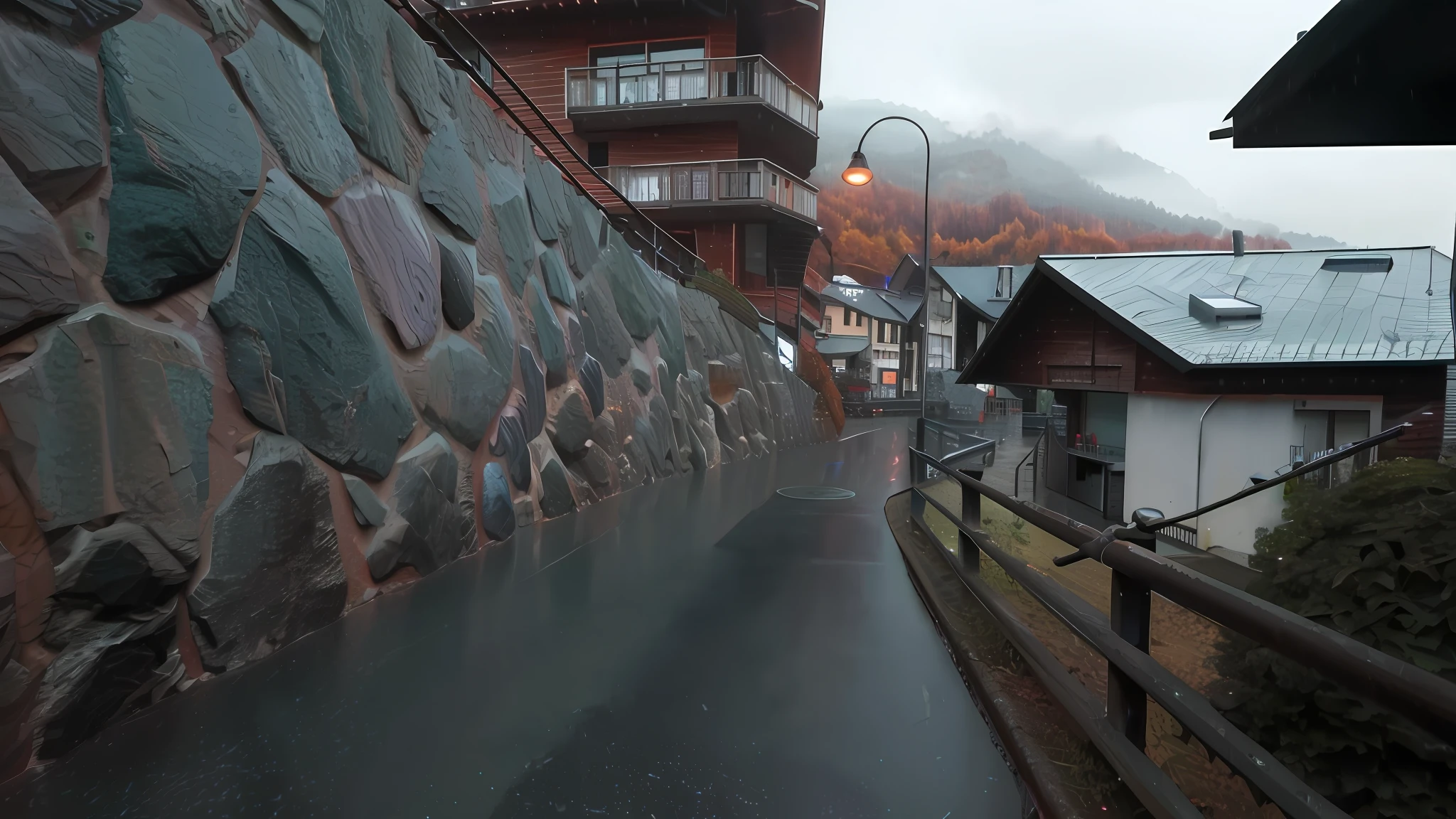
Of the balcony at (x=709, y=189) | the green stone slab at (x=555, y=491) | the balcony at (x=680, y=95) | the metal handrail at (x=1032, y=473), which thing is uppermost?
the balcony at (x=680, y=95)

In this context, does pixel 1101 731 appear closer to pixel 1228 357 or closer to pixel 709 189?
pixel 1228 357

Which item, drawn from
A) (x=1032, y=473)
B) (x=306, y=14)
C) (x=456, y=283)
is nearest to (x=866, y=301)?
(x=1032, y=473)

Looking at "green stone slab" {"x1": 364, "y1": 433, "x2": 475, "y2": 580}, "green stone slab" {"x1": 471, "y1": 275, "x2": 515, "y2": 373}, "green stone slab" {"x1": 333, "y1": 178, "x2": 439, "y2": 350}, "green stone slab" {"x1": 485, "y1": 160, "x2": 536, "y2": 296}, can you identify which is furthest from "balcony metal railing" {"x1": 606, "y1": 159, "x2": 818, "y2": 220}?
"green stone slab" {"x1": 364, "y1": 433, "x2": 475, "y2": 580}

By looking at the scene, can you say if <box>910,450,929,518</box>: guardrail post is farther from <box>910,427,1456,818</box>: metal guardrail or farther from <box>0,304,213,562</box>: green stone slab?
<box>0,304,213,562</box>: green stone slab

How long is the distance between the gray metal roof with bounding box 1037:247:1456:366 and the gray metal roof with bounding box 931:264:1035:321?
92.4 feet

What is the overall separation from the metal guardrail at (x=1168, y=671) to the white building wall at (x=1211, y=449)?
8.88m

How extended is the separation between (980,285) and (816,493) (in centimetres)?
3987

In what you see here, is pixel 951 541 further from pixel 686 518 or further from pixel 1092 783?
pixel 1092 783

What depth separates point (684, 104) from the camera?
76.4 ft

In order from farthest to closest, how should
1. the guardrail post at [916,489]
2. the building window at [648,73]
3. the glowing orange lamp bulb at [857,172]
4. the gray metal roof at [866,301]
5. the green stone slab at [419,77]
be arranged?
the gray metal roof at [866,301], the building window at [648,73], the glowing orange lamp bulb at [857,172], the guardrail post at [916,489], the green stone slab at [419,77]

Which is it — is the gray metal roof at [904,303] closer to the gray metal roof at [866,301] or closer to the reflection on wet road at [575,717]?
the gray metal roof at [866,301]

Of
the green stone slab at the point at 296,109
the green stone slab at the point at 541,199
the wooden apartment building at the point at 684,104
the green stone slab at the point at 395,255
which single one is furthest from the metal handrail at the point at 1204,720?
the wooden apartment building at the point at 684,104

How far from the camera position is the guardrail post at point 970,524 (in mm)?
4809

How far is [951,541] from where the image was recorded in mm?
7219
